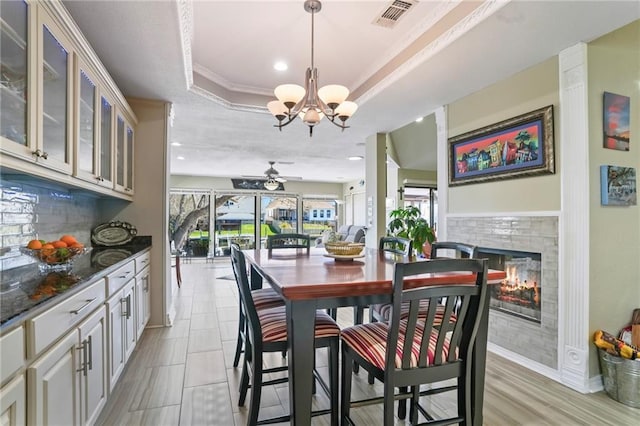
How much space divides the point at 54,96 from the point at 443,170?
10.7ft

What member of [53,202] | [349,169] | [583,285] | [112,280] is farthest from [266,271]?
[349,169]

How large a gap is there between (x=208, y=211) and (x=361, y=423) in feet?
28.2

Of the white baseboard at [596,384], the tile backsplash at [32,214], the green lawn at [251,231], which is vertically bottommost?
the white baseboard at [596,384]

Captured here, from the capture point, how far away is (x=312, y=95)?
8.39 ft

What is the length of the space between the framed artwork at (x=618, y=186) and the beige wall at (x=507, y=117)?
0.26 m

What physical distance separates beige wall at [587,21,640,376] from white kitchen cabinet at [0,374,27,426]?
10.1 feet

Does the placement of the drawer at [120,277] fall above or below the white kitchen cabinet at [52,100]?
below

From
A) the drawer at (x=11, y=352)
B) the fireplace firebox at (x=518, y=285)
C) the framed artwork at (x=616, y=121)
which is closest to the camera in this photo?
the drawer at (x=11, y=352)

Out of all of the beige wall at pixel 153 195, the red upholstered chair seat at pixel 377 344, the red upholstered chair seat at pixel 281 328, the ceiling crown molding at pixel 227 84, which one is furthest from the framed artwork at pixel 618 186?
the beige wall at pixel 153 195

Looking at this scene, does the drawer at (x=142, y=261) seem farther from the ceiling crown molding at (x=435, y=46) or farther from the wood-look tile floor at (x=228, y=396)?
the ceiling crown molding at (x=435, y=46)

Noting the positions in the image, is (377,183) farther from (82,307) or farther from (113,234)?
(82,307)

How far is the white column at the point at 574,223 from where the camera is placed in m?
2.30

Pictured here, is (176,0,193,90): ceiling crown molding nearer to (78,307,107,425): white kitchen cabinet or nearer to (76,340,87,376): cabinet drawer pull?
(78,307,107,425): white kitchen cabinet

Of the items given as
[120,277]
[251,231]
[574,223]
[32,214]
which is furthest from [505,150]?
[251,231]
